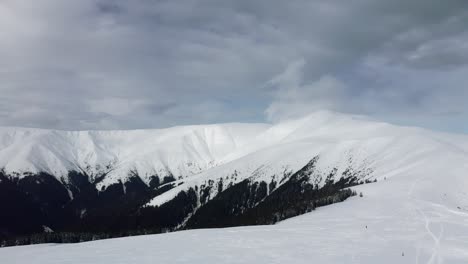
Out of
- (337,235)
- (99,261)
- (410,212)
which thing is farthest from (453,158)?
(99,261)

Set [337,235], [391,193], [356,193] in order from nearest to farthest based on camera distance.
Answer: [337,235]
[391,193]
[356,193]

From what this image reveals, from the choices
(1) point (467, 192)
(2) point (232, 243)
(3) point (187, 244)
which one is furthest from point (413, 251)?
Answer: (1) point (467, 192)

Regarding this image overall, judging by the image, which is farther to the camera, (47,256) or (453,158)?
(453,158)

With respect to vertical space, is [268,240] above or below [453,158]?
below

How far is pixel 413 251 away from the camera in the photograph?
133ft

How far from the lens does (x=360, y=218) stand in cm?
7144

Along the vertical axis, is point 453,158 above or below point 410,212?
above

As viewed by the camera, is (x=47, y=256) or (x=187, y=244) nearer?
(x=47, y=256)

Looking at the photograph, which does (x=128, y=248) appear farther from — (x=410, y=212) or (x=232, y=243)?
(x=410, y=212)

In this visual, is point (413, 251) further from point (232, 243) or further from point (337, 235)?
point (232, 243)

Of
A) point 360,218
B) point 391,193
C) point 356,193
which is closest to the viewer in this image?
point 360,218

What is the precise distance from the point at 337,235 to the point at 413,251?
12.0 meters

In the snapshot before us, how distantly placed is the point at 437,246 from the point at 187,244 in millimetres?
28308

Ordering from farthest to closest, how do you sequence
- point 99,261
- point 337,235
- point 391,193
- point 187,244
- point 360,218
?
point 391,193 → point 360,218 → point 337,235 → point 187,244 → point 99,261
